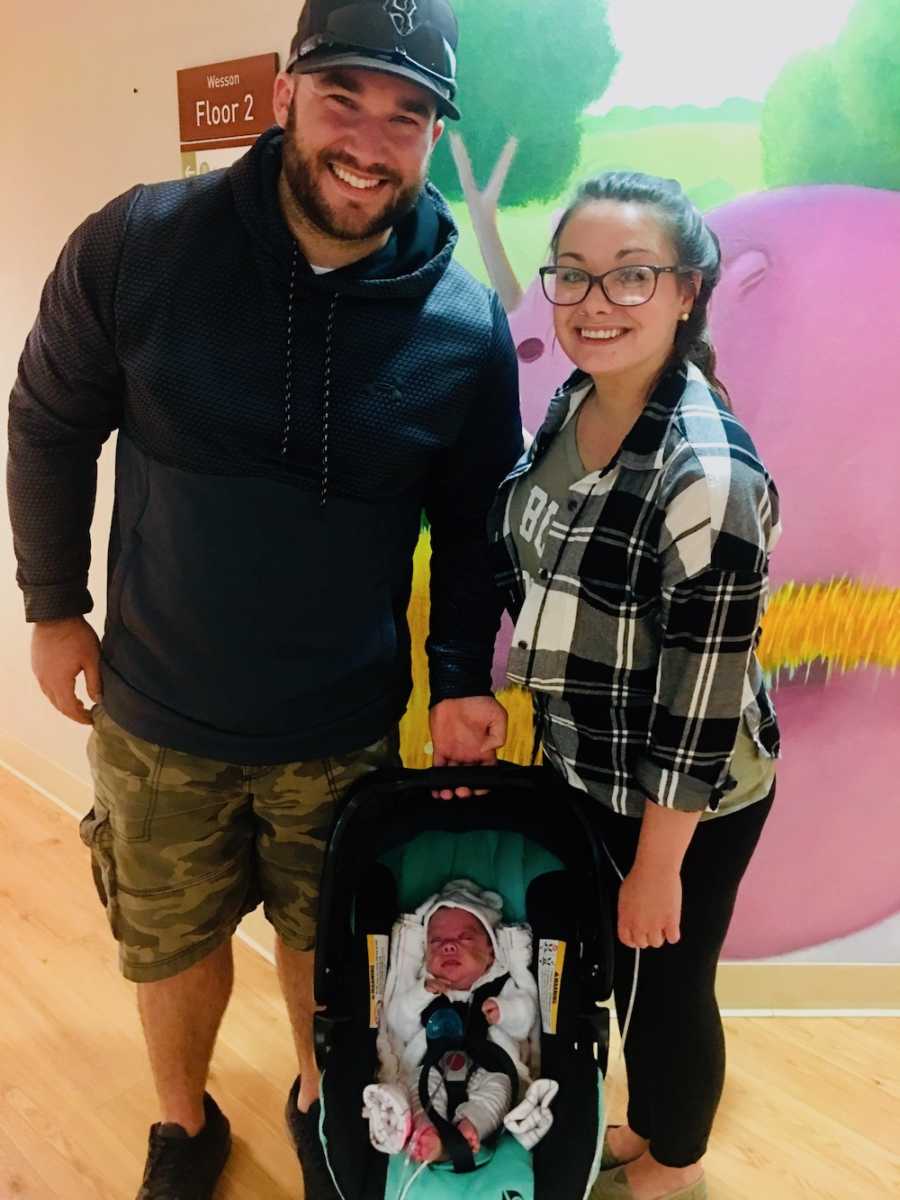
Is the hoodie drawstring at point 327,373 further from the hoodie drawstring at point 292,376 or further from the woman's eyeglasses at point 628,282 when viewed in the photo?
the woman's eyeglasses at point 628,282

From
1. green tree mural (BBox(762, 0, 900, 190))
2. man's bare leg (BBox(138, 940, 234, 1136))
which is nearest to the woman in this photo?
green tree mural (BBox(762, 0, 900, 190))

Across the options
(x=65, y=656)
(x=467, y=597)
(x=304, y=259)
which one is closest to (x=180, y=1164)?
(x=65, y=656)

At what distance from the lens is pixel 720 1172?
1.63 m

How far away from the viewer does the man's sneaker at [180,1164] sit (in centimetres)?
150

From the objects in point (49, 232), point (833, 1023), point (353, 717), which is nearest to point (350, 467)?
point (353, 717)

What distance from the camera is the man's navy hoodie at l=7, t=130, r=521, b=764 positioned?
3.78 feet

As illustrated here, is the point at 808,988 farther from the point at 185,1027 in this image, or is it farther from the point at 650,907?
the point at 185,1027

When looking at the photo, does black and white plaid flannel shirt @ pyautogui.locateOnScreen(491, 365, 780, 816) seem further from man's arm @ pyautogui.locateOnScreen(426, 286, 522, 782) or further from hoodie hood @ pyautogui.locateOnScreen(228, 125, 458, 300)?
hoodie hood @ pyautogui.locateOnScreen(228, 125, 458, 300)

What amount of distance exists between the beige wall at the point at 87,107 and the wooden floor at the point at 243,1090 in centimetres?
84

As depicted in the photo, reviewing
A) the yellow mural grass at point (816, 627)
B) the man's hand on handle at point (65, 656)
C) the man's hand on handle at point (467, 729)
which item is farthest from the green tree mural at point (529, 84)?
the man's hand on handle at point (65, 656)

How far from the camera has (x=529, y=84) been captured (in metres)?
1.42

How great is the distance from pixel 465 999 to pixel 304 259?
100cm

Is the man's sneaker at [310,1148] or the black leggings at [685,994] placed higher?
the black leggings at [685,994]

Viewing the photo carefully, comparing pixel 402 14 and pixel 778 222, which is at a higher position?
pixel 402 14
